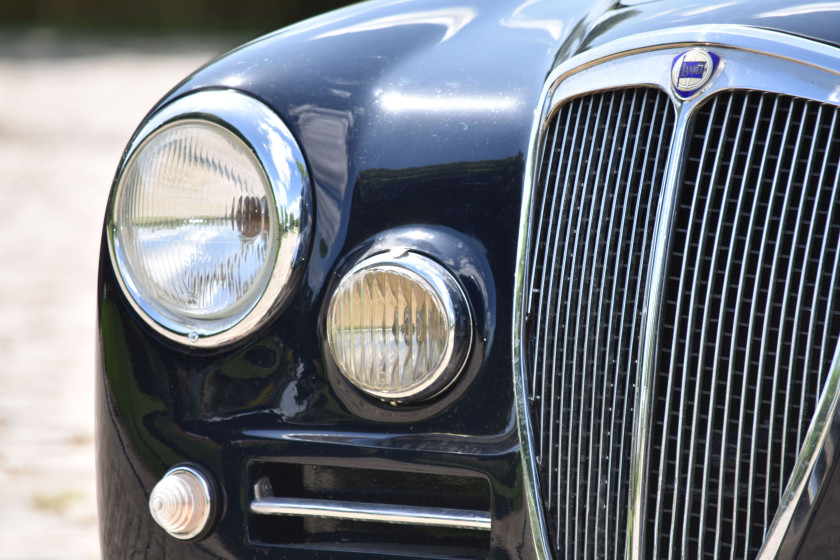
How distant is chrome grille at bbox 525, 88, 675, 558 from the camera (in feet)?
4.76

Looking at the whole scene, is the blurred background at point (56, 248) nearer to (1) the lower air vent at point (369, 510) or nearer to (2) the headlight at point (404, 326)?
(1) the lower air vent at point (369, 510)

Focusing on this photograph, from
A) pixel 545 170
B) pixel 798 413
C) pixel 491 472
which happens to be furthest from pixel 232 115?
pixel 798 413

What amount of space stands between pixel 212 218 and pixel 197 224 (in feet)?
0.09

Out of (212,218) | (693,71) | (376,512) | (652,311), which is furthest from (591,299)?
(212,218)

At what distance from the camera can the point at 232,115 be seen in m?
1.72

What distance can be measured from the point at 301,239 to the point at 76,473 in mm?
2114

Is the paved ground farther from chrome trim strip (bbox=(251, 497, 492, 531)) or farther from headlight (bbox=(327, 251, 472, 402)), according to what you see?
headlight (bbox=(327, 251, 472, 402))

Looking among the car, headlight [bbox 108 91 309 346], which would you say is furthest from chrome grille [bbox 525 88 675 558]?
headlight [bbox 108 91 309 346]

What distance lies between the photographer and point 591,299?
1.48 metres

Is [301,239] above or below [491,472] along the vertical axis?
above

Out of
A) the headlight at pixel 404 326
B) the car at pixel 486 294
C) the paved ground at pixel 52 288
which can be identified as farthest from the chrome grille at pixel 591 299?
the paved ground at pixel 52 288

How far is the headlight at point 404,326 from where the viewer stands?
1578 mm

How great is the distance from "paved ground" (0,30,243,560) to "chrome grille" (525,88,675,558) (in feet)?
6.00

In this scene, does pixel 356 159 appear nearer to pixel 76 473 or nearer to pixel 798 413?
pixel 798 413
